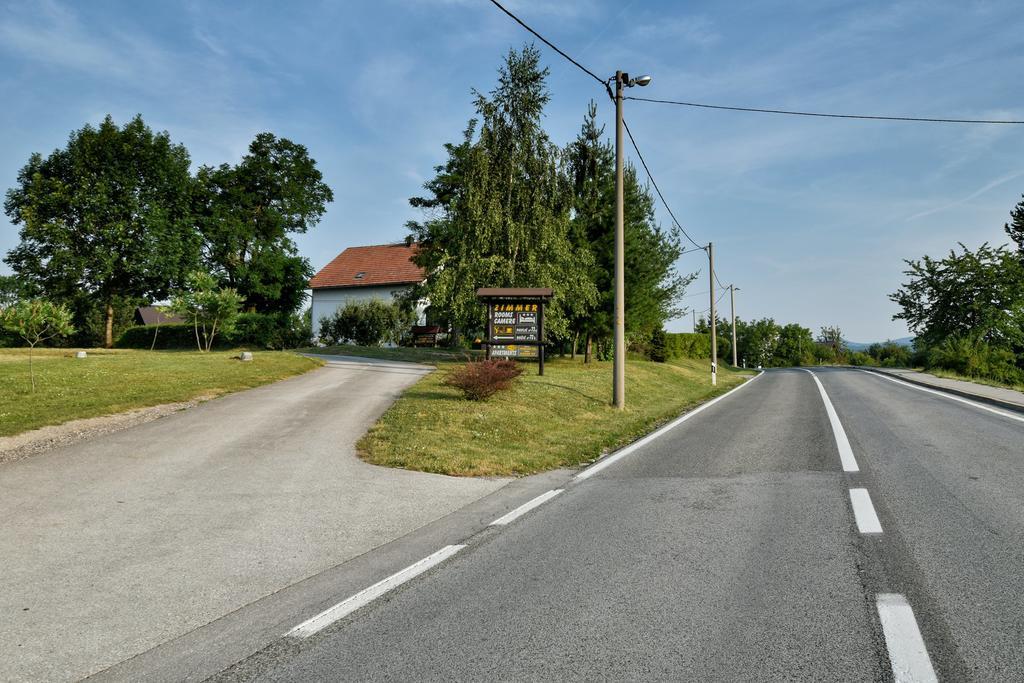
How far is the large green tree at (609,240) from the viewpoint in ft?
83.4

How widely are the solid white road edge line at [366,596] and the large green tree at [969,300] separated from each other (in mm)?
41647

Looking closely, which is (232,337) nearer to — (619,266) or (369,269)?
(369,269)

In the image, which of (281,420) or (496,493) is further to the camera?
(281,420)

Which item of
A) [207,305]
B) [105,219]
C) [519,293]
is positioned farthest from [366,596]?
[105,219]

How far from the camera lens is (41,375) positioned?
1570cm

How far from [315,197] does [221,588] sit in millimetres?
46386

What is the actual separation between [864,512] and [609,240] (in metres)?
21.1

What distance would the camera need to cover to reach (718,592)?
3.74 metres

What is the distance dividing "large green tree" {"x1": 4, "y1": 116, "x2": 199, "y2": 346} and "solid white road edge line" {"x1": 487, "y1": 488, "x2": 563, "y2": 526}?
37.1 meters

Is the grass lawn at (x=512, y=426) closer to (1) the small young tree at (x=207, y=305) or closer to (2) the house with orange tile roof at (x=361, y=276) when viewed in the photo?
(1) the small young tree at (x=207, y=305)

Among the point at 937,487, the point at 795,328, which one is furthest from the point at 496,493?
the point at 795,328

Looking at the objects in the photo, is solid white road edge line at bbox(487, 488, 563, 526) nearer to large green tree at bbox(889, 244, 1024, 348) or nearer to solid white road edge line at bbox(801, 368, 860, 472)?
solid white road edge line at bbox(801, 368, 860, 472)

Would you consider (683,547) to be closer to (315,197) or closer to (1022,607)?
(1022,607)

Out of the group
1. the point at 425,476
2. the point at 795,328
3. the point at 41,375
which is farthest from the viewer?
the point at 795,328
